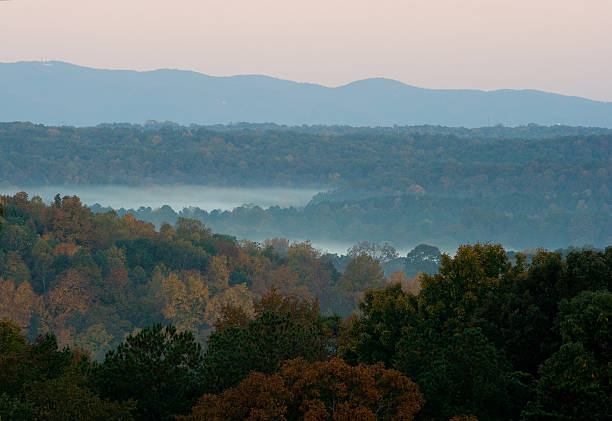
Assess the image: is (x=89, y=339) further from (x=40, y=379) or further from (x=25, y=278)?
(x=40, y=379)

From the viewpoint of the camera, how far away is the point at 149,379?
25469 mm

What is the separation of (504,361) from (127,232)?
111 meters

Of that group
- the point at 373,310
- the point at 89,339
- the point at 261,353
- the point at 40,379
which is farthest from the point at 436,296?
the point at 89,339

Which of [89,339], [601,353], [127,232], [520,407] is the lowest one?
[89,339]

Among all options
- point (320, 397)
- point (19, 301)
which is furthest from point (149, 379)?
point (19, 301)

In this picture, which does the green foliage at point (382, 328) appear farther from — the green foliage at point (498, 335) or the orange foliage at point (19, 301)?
the orange foliage at point (19, 301)

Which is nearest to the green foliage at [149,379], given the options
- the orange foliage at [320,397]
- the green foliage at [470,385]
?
the orange foliage at [320,397]

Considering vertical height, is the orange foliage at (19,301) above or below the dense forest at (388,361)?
below

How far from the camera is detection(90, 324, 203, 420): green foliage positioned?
83.2 ft

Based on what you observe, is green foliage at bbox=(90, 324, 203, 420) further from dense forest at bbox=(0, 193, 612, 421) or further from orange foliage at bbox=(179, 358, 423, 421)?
orange foliage at bbox=(179, 358, 423, 421)

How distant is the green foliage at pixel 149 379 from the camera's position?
25.4 m

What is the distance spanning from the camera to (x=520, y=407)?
82.4 ft

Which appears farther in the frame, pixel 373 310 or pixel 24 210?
pixel 24 210

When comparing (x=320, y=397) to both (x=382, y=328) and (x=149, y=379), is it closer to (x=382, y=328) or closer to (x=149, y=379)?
(x=149, y=379)
